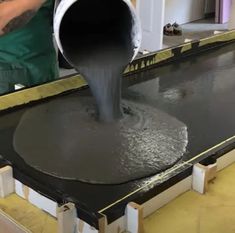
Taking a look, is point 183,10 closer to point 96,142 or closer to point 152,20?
point 152,20

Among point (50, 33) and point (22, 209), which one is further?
point (50, 33)

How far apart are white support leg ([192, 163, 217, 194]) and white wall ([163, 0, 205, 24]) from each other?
323 cm

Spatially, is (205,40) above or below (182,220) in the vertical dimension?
above

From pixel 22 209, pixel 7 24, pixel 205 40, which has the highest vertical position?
pixel 7 24

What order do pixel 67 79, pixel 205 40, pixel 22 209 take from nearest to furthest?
pixel 22 209
pixel 67 79
pixel 205 40

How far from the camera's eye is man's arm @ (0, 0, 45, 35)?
1139mm

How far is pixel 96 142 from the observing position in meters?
1.05

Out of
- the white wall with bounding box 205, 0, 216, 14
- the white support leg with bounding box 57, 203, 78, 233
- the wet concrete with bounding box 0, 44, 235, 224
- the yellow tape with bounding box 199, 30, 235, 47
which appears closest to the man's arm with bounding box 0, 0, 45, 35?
the wet concrete with bounding box 0, 44, 235, 224

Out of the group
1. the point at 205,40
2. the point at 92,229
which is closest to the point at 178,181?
the point at 92,229

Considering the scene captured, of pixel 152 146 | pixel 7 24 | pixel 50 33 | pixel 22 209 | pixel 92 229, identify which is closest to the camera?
pixel 92 229

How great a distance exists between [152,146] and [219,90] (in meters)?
0.39

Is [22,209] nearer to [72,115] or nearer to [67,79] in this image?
[72,115]

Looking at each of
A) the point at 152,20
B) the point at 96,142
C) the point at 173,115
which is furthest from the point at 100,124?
the point at 152,20

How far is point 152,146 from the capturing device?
1035 mm
